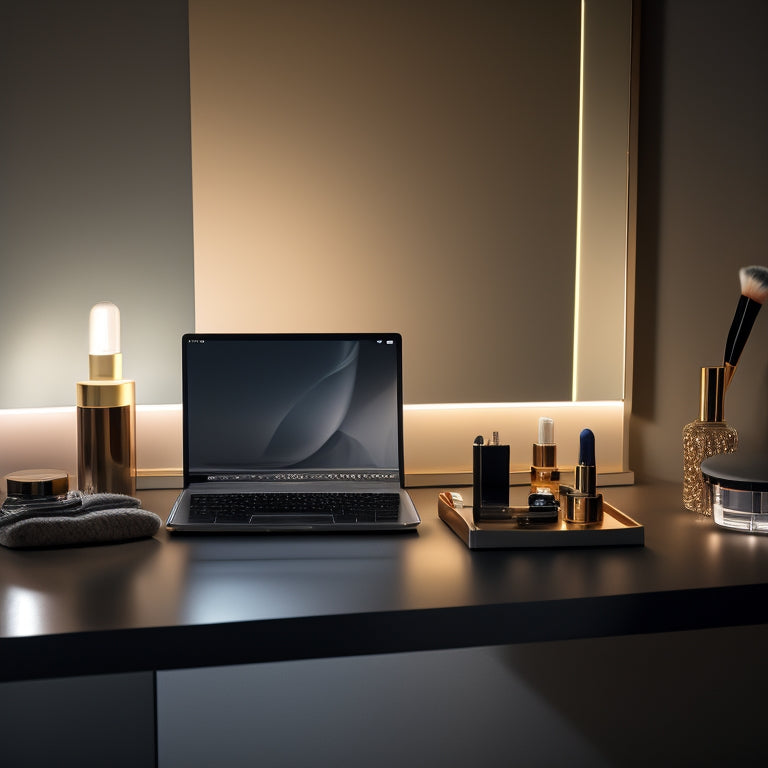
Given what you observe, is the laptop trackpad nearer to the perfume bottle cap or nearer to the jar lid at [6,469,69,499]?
the jar lid at [6,469,69,499]

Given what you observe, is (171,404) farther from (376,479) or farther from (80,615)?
(80,615)

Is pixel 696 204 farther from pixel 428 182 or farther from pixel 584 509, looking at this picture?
pixel 584 509

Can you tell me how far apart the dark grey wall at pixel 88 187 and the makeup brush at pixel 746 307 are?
848 millimetres

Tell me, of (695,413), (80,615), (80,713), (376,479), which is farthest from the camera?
(695,413)

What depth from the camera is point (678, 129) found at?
1.55 meters

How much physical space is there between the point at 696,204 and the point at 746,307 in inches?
10.5

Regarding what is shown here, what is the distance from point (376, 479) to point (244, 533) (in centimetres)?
23

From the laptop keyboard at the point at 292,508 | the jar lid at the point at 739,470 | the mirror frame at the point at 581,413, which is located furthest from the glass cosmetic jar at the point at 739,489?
the laptop keyboard at the point at 292,508

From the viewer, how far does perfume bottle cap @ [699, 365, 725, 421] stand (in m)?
1.32

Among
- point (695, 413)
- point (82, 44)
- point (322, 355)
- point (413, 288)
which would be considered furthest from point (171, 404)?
point (695, 413)

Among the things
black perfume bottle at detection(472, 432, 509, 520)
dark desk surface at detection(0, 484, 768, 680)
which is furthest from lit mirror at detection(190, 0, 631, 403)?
dark desk surface at detection(0, 484, 768, 680)

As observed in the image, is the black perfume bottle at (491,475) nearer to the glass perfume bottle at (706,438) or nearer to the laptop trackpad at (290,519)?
the laptop trackpad at (290,519)

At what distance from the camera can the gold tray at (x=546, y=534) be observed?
1117mm

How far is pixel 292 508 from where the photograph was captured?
4.05ft
